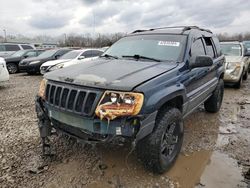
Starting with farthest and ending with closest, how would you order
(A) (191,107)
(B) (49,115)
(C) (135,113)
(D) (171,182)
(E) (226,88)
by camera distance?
1. (E) (226,88)
2. (A) (191,107)
3. (B) (49,115)
4. (D) (171,182)
5. (C) (135,113)

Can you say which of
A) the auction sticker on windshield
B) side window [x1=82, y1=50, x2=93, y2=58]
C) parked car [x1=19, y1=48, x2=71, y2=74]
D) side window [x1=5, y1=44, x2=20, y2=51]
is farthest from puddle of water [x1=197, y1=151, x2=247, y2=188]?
side window [x1=5, y1=44, x2=20, y2=51]

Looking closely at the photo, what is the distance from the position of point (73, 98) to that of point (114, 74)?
0.56 m

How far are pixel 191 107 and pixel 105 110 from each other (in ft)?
6.23

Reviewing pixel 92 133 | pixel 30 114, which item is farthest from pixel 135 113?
pixel 30 114

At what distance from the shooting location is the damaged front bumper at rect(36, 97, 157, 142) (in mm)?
2369

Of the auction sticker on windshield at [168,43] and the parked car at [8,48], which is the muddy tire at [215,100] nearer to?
the auction sticker on windshield at [168,43]

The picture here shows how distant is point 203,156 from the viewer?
349 centimetres

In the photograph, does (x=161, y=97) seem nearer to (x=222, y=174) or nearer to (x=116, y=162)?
(x=116, y=162)

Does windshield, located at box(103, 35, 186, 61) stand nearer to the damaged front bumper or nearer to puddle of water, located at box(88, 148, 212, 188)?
the damaged front bumper

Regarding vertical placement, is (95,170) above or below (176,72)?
below

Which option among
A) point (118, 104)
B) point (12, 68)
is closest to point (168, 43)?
point (118, 104)

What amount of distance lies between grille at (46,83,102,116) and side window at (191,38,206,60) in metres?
1.82

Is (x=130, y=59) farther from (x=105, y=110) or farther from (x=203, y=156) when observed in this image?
(x=203, y=156)

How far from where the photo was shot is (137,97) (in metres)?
2.39
